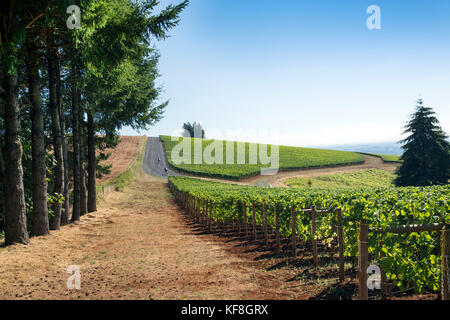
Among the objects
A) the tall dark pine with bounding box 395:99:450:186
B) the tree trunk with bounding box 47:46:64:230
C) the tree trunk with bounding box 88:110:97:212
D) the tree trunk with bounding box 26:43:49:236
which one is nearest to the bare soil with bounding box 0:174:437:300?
the tree trunk with bounding box 47:46:64:230

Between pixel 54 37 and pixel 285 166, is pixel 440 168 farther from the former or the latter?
pixel 54 37

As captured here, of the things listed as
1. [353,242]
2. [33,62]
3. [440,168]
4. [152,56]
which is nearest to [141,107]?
[152,56]

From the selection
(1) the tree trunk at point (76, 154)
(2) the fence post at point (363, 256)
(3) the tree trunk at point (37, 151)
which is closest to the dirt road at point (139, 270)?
(3) the tree trunk at point (37, 151)

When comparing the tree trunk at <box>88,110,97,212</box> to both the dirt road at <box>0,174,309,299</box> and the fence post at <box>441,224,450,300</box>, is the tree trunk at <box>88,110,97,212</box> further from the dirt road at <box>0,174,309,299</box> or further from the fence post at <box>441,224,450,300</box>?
the fence post at <box>441,224,450,300</box>

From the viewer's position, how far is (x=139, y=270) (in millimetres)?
8016

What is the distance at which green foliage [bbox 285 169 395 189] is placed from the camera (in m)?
56.5

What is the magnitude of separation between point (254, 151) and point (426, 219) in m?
87.7

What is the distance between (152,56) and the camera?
20172 millimetres

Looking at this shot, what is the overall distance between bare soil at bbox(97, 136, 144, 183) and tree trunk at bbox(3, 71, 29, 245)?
2072 inches

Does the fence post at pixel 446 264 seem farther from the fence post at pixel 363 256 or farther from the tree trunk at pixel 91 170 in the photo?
the tree trunk at pixel 91 170

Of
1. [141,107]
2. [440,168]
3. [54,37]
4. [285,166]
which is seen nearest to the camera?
[54,37]

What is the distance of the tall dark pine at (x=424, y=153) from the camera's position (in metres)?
40.3

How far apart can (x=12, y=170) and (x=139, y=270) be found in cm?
502

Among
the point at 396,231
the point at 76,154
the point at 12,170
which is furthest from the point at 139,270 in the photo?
the point at 76,154
